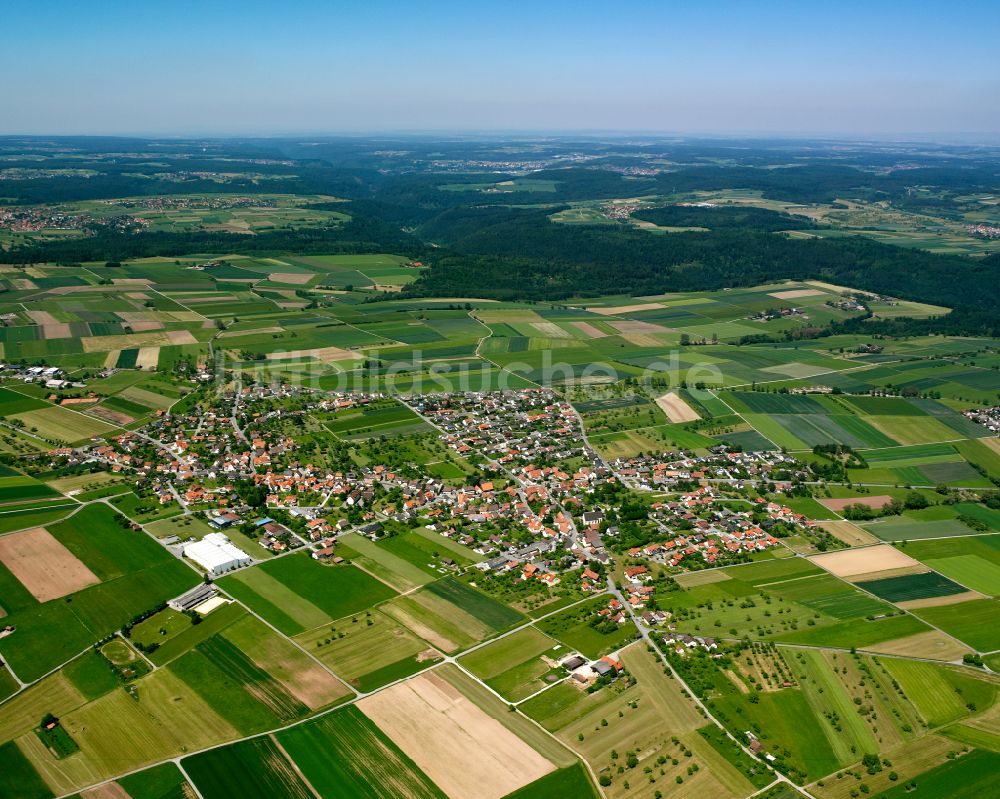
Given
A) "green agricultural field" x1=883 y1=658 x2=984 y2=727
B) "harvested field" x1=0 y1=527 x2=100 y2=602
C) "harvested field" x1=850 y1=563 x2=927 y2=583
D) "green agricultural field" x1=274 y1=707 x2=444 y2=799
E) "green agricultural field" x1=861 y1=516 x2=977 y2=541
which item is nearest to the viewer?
"green agricultural field" x1=274 y1=707 x2=444 y2=799

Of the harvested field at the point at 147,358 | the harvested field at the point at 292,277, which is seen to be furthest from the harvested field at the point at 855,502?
the harvested field at the point at 292,277

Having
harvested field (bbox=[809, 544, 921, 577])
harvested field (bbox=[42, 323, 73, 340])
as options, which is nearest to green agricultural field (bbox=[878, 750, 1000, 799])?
harvested field (bbox=[809, 544, 921, 577])

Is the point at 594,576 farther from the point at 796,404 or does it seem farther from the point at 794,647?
the point at 796,404

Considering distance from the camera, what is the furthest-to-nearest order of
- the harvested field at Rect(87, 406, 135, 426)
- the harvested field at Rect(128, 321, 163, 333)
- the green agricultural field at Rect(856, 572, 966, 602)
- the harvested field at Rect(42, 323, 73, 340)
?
the harvested field at Rect(128, 321, 163, 333) < the harvested field at Rect(42, 323, 73, 340) < the harvested field at Rect(87, 406, 135, 426) < the green agricultural field at Rect(856, 572, 966, 602)

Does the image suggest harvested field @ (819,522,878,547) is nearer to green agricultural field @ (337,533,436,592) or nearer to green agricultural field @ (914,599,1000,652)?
green agricultural field @ (914,599,1000,652)

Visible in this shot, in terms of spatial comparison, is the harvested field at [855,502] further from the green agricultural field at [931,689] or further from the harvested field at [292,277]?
the harvested field at [292,277]
